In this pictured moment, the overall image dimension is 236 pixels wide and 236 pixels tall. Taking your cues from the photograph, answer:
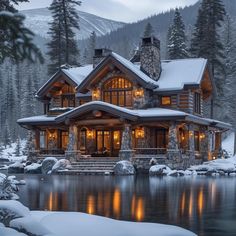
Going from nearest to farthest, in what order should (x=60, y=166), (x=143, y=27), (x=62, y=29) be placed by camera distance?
(x=60, y=166)
(x=62, y=29)
(x=143, y=27)

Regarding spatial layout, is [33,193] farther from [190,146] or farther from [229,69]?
[229,69]

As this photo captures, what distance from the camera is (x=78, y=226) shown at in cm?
866

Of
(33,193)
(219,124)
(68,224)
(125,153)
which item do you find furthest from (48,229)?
(219,124)

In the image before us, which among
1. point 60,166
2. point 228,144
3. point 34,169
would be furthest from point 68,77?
point 228,144

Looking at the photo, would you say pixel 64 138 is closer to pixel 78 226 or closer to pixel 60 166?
pixel 60 166

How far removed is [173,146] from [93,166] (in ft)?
19.8

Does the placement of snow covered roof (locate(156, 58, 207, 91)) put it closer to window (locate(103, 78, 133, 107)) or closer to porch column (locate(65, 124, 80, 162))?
window (locate(103, 78, 133, 107))

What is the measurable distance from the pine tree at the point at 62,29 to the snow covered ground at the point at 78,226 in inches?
1798

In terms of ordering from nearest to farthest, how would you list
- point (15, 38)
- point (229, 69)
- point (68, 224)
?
point (15, 38)
point (68, 224)
point (229, 69)

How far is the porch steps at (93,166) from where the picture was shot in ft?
111

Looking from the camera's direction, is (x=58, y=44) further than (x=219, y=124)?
Yes

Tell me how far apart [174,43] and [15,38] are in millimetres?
51842

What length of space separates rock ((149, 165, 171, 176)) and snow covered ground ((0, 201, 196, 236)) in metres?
23.4

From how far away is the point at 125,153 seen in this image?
117 ft
